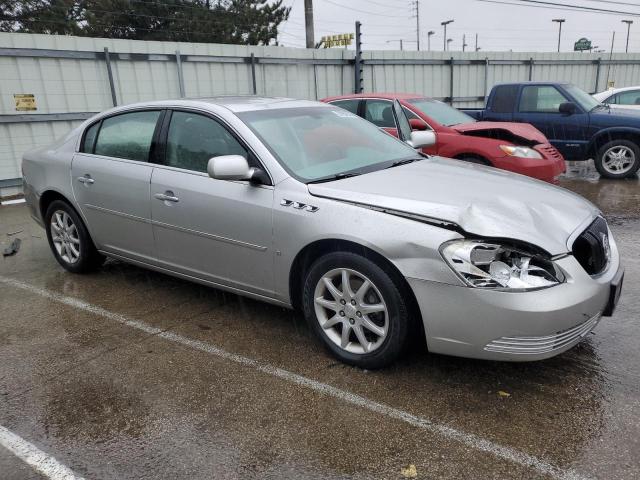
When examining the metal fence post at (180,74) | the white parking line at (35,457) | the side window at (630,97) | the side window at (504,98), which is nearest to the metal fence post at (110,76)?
the metal fence post at (180,74)

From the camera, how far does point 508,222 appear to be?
9.23ft

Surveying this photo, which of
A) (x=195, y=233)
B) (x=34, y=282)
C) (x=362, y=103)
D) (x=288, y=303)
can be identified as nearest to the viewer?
(x=288, y=303)

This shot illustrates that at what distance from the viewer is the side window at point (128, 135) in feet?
13.8

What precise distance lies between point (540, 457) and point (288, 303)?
5.60ft

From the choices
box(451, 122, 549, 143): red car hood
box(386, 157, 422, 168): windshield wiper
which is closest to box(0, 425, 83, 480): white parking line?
box(386, 157, 422, 168): windshield wiper

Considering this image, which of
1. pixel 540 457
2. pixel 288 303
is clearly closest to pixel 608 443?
pixel 540 457

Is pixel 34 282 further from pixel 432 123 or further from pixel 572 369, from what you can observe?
pixel 432 123

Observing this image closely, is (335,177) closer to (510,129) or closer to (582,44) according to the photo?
(510,129)

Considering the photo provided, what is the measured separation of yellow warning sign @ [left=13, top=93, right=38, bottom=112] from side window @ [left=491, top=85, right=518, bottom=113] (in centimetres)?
812

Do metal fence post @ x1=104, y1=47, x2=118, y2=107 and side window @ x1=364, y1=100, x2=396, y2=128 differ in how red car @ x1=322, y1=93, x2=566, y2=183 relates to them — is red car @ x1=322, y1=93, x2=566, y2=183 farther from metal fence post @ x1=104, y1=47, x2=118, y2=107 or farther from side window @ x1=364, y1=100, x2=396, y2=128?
metal fence post @ x1=104, y1=47, x2=118, y2=107

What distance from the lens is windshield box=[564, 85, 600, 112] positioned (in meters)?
9.11

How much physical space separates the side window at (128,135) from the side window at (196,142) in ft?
0.85

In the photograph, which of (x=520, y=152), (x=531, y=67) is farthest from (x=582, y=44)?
(x=520, y=152)

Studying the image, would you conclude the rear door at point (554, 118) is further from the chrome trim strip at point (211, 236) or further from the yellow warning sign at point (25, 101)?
the yellow warning sign at point (25, 101)
